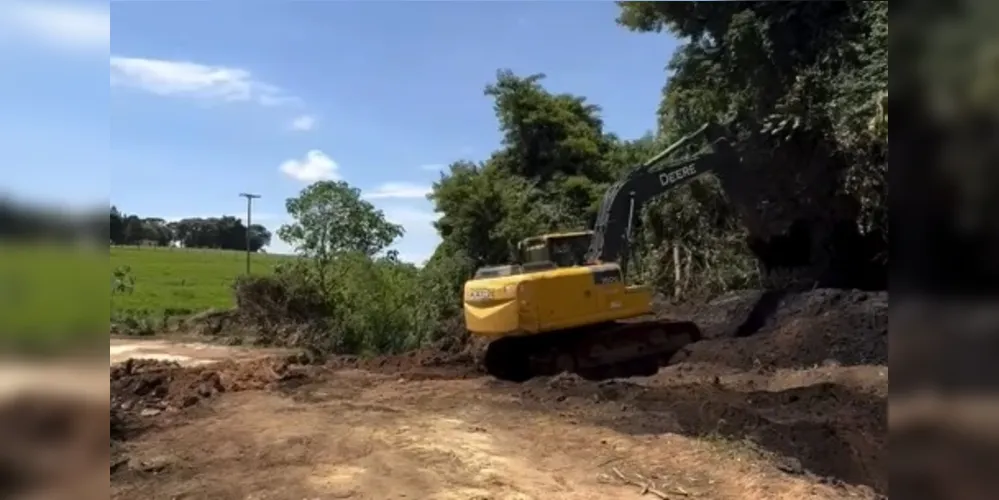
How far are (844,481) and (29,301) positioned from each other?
18.3ft

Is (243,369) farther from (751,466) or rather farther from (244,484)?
(751,466)

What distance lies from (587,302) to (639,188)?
2067 millimetres

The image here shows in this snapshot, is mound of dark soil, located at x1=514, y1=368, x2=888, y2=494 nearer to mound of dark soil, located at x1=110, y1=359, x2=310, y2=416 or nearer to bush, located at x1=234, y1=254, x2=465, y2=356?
mound of dark soil, located at x1=110, y1=359, x2=310, y2=416

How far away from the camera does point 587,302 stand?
9664 millimetres

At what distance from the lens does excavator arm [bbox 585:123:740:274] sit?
10.7 m

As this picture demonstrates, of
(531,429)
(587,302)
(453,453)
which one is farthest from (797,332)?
(453,453)

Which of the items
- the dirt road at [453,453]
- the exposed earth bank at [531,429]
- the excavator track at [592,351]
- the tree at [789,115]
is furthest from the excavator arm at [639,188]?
the dirt road at [453,453]

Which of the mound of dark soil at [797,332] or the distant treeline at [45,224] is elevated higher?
the distant treeline at [45,224]

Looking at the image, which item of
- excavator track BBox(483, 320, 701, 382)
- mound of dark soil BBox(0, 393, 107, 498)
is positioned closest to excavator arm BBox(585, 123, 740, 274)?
excavator track BBox(483, 320, 701, 382)

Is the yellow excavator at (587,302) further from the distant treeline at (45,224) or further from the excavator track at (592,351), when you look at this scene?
the distant treeline at (45,224)

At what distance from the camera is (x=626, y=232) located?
1073cm

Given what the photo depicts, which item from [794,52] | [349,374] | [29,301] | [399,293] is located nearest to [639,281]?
[399,293]

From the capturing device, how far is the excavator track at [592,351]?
414 inches

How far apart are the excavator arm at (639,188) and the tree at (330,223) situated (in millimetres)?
7110
